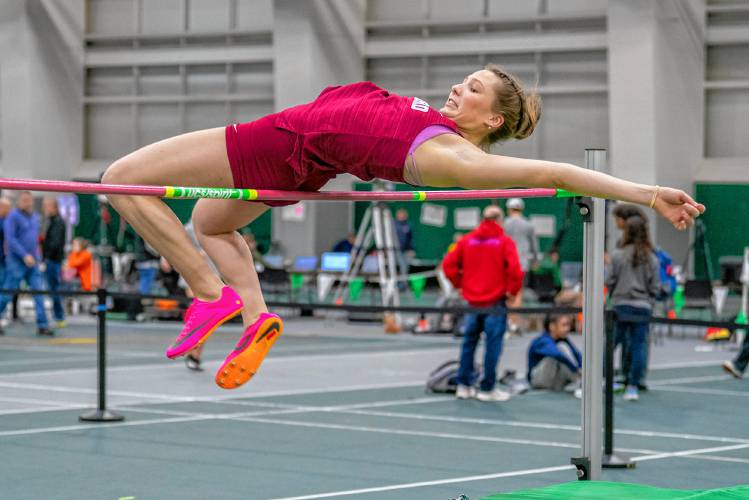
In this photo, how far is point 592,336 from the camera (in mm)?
5984

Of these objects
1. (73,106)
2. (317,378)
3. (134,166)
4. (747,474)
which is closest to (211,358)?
(317,378)

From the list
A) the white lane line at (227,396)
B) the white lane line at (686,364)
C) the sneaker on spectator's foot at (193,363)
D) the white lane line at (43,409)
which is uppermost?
the sneaker on spectator's foot at (193,363)

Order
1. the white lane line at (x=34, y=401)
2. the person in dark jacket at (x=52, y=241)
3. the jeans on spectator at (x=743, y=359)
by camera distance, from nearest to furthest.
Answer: the white lane line at (x=34, y=401)
the jeans on spectator at (x=743, y=359)
the person in dark jacket at (x=52, y=241)

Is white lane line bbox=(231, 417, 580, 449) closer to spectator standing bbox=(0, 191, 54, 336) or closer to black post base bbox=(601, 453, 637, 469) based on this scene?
black post base bbox=(601, 453, 637, 469)

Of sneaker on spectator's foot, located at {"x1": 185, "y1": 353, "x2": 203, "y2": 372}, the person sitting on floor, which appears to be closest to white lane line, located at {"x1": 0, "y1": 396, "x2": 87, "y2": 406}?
sneaker on spectator's foot, located at {"x1": 185, "y1": 353, "x2": 203, "y2": 372}

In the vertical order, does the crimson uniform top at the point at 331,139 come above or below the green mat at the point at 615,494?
above

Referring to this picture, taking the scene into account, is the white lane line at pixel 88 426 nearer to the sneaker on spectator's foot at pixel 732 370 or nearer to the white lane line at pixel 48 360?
the white lane line at pixel 48 360

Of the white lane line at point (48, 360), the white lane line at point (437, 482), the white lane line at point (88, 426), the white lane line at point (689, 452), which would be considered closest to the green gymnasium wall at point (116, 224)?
the white lane line at point (48, 360)

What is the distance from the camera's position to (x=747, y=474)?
24.3 feet

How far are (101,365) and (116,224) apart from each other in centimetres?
1497

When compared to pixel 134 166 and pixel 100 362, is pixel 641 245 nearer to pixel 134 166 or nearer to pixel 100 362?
pixel 100 362

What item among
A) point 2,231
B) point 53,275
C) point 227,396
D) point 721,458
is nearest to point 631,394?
point 721,458

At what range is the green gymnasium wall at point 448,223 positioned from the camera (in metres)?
21.7

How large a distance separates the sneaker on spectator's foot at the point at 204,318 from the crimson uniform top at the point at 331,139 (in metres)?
0.48
